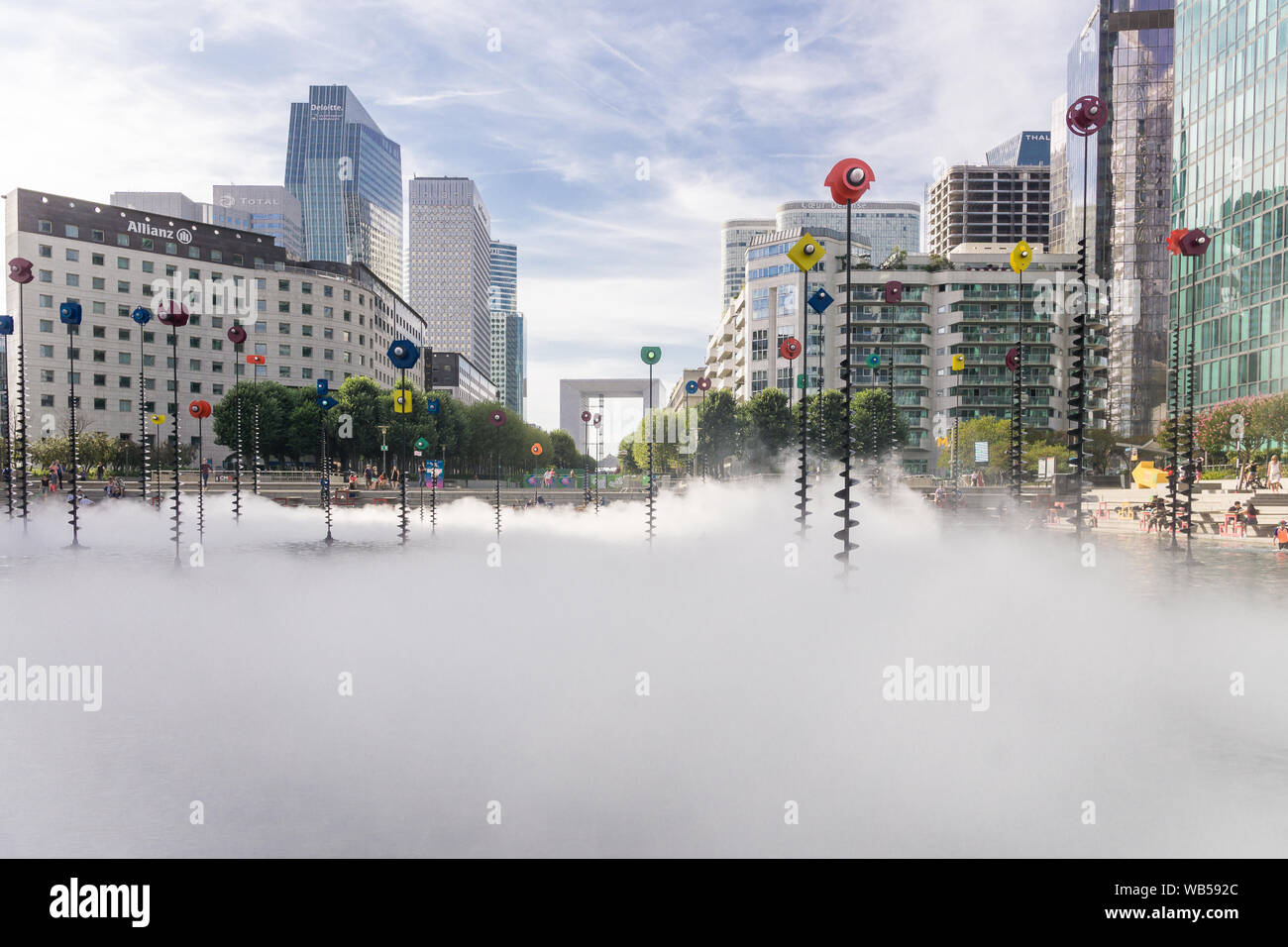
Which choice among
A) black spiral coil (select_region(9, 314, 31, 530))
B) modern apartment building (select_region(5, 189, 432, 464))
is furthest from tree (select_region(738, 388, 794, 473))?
modern apartment building (select_region(5, 189, 432, 464))

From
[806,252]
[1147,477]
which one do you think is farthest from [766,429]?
[806,252]

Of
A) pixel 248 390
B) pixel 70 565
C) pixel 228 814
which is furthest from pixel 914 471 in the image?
pixel 228 814

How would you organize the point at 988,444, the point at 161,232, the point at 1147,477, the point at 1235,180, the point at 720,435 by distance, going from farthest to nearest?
the point at 161,232 → the point at 720,435 → the point at 988,444 → the point at 1235,180 → the point at 1147,477

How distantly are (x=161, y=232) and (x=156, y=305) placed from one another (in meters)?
14.0

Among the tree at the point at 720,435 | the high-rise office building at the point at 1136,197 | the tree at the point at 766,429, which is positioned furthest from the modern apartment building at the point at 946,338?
the tree at the point at 720,435

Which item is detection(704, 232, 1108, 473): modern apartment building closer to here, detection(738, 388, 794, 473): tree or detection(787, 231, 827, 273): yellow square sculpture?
detection(738, 388, 794, 473): tree

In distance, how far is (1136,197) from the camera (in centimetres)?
14562

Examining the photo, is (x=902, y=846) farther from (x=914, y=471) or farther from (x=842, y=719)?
(x=914, y=471)

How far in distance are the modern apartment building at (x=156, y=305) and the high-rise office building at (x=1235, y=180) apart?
429 feet

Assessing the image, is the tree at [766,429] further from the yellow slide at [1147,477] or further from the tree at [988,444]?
the yellow slide at [1147,477]

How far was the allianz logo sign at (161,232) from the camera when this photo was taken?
125938mm

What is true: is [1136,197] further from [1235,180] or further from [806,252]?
[806,252]

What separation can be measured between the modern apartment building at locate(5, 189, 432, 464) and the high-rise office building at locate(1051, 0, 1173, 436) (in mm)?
143684
